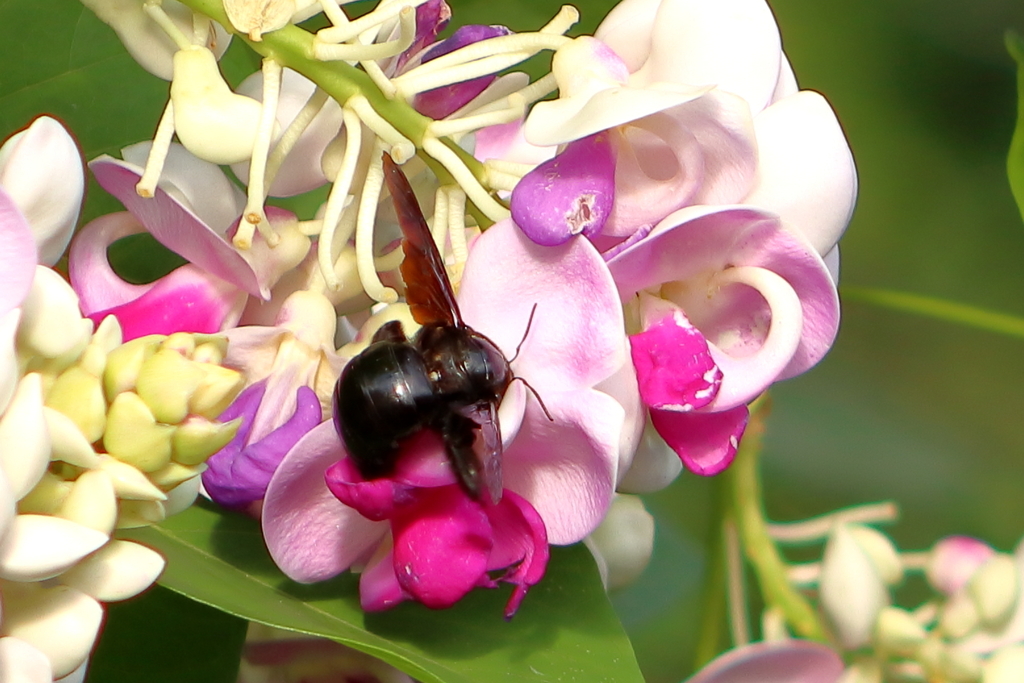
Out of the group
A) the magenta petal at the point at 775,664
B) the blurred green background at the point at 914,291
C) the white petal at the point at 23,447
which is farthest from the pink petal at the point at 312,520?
the blurred green background at the point at 914,291

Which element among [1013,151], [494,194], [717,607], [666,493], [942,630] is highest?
[494,194]

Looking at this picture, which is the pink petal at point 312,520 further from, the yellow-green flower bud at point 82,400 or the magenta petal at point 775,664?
the magenta petal at point 775,664

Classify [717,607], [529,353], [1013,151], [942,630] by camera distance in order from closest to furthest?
[529,353], [1013,151], [942,630], [717,607]

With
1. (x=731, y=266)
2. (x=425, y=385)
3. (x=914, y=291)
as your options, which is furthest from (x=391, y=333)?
(x=914, y=291)

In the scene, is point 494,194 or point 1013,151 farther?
point 1013,151

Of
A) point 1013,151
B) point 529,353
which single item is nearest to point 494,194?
point 529,353

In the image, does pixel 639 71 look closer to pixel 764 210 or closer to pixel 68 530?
pixel 764 210

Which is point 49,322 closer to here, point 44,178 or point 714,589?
point 44,178
